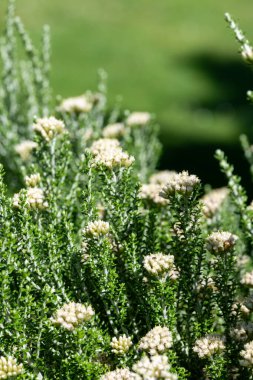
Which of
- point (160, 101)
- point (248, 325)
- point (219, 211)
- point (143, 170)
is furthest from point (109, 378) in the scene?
point (160, 101)

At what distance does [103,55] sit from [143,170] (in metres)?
8.28

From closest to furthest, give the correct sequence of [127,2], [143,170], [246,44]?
[246,44] → [143,170] → [127,2]

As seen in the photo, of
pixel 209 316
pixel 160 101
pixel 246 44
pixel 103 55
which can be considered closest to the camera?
pixel 246 44

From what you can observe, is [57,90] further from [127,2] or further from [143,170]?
[143,170]

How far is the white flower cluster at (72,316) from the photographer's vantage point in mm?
1869

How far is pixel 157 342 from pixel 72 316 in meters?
0.29

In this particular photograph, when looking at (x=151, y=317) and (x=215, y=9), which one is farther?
(x=215, y=9)

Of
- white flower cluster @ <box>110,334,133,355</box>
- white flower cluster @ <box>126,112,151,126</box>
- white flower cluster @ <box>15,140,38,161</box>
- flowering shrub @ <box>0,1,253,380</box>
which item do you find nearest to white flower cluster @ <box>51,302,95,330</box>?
flowering shrub @ <box>0,1,253,380</box>

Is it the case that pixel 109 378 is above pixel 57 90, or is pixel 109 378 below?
below

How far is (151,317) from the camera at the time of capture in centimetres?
220

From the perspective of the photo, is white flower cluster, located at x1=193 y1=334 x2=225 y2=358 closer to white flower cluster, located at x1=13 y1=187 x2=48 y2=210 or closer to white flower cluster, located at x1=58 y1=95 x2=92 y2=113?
white flower cluster, located at x1=13 y1=187 x2=48 y2=210

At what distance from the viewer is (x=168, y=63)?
11.8m

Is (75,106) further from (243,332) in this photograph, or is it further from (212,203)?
(243,332)

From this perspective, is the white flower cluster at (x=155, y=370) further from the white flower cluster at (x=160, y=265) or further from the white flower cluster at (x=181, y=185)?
the white flower cluster at (x=181, y=185)
